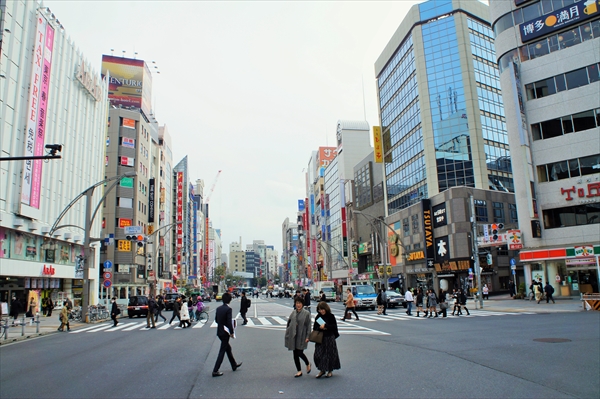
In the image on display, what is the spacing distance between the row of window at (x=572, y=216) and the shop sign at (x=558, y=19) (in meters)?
15.0

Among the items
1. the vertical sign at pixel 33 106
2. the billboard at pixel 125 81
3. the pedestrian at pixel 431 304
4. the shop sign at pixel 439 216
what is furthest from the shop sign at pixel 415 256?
the billboard at pixel 125 81

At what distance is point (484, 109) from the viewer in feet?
190

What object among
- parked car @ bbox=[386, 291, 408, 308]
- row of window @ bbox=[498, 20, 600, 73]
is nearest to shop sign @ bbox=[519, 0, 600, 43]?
row of window @ bbox=[498, 20, 600, 73]

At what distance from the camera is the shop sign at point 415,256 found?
59787 mm

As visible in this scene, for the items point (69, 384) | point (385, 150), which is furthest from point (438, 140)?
point (69, 384)

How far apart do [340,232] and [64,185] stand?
68.6 m

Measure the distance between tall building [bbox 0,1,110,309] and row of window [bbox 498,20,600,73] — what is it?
36.5 m

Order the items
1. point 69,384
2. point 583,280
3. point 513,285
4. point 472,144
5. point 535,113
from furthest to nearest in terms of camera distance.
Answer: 1. point 472,144
2. point 513,285
3. point 535,113
4. point 583,280
5. point 69,384

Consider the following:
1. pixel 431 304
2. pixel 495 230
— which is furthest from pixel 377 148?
pixel 431 304

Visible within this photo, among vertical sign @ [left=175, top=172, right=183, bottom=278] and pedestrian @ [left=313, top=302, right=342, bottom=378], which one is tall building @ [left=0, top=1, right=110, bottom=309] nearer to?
pedestrian @ [left=313, top=302, right=342, bottom=378]

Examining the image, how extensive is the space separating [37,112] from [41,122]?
2.79 feet

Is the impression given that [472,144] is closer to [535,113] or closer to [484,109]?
[484,109]

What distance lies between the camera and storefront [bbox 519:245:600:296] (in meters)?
35.9

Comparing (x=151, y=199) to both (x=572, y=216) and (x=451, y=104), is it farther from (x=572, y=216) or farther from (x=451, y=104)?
(x=572, y=216)
